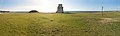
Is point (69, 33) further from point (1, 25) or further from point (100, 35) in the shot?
point (1, 25)

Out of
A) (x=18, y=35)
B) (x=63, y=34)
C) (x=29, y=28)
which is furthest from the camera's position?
(x=29, y=28)

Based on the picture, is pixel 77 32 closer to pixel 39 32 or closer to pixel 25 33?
pixel 39 32

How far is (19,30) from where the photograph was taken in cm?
2761

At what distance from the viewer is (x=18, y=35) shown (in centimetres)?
2517

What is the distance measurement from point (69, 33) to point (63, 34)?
1123mm

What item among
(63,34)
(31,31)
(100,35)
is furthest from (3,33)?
(100,35)

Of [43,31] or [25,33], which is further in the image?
[43,31]

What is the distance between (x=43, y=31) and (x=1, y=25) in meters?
6.12

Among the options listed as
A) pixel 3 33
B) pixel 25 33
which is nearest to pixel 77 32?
pixel 25 33

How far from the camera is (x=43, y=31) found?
1123 inches

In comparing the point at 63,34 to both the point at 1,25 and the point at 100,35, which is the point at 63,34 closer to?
the point at 100,35

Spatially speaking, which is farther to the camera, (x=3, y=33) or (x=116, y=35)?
(x=116, y=35)

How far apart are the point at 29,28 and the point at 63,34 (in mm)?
5290

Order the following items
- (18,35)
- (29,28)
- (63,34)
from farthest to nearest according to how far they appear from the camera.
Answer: (29,28) → (63,34) → (18,35)
